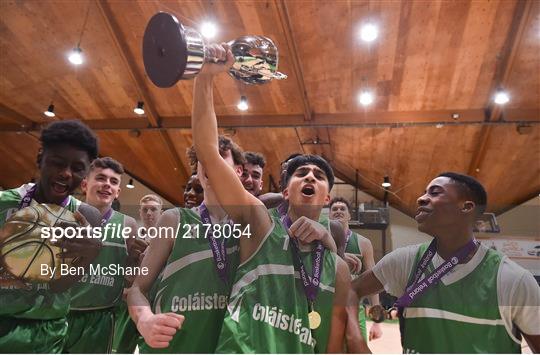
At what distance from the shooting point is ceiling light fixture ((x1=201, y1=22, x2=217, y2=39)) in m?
7.43

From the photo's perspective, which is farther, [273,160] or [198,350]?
[273,160]

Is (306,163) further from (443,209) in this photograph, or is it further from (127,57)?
(127,57)

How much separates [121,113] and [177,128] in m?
1.37

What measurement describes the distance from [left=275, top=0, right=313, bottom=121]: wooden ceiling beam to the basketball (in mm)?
5898

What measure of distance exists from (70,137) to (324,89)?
7322 millimetres

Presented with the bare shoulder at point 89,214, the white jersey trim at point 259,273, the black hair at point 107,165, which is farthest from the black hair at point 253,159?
the white jersey trim at point 259,273

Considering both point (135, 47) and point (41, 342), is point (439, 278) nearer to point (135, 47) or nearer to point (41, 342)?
point (41, 342)

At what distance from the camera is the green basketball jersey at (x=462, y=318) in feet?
6.39

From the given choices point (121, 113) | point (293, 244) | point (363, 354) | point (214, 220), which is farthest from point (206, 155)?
point (121, 113)

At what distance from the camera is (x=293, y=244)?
2.11 meters

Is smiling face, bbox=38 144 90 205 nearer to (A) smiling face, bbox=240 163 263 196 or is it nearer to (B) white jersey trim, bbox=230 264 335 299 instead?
(B) white jersey trim, bbox=230 264 335 299

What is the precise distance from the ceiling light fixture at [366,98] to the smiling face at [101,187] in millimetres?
6489

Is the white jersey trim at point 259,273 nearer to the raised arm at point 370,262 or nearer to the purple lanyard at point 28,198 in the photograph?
the raised arm at point 370,262

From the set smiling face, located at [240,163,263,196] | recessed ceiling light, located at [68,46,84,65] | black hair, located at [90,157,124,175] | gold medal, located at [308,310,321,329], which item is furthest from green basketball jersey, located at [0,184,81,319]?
recessed ceiling light, located at [68,46,84,65]
